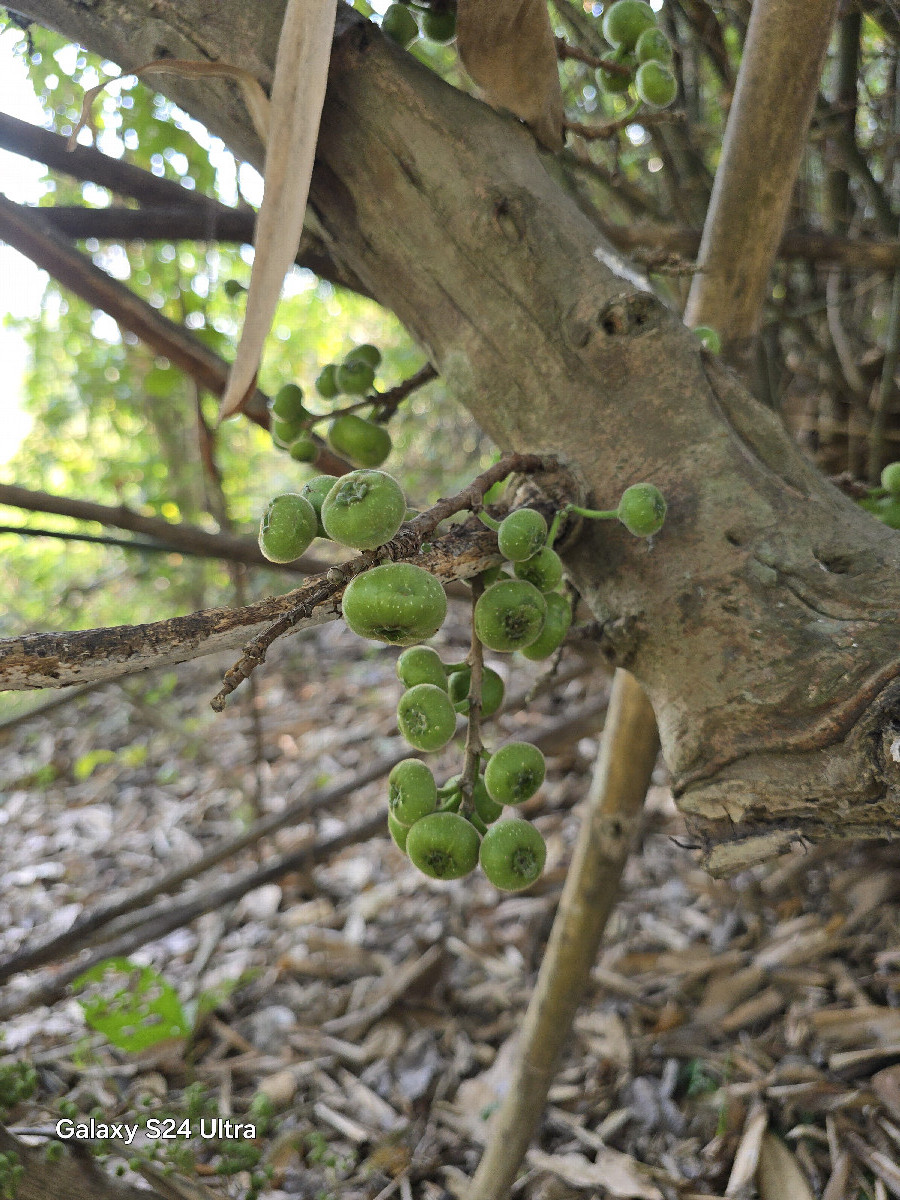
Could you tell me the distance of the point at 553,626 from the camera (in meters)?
1.12

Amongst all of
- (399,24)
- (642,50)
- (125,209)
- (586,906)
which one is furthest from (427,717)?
(125,209)

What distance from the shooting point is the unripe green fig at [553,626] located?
3.68ft

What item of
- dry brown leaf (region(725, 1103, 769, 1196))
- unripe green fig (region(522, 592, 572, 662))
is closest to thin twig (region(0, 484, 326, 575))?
unripe green fig (region(522, 592, 572, 662))

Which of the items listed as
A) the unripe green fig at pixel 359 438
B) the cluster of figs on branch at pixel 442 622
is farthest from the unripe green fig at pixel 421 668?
the unripe green fig at pixel 359 438

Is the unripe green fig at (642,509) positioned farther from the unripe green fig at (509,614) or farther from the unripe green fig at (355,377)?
the unripe green fig at (355,377)

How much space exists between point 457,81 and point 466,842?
10.2ft

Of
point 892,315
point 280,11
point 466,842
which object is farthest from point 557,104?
point 892,315

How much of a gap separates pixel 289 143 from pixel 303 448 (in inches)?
21.7

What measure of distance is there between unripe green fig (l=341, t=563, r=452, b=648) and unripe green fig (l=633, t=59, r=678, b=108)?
104cm

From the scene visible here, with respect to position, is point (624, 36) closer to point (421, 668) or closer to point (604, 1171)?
point (421, 668)

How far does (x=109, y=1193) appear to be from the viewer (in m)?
1.40

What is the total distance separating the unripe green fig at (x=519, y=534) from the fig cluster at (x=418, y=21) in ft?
2.71

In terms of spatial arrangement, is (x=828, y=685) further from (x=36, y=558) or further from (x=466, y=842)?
(x=36, y=558)

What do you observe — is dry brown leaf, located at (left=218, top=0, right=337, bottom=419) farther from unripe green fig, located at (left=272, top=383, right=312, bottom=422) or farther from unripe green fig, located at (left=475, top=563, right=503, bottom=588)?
unripe green fig, located at (left=475, top=563, right=503, bottom=588)
